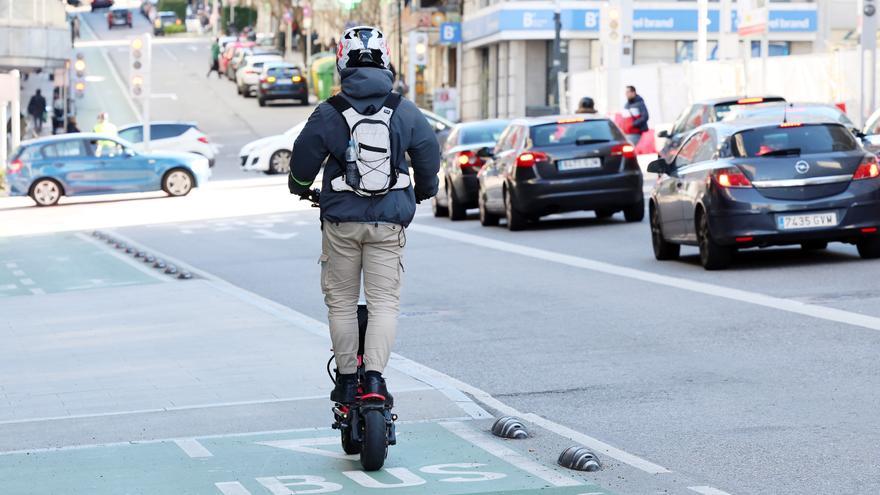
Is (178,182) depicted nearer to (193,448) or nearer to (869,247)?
(869,247)

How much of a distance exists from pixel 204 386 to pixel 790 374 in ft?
11.1

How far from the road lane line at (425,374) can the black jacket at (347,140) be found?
147cm

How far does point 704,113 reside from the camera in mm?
27891

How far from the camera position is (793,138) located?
17625mm

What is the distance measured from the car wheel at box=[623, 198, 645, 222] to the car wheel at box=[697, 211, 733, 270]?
25.0 ft

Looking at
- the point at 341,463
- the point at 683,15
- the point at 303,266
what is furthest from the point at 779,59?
the point at 341,463

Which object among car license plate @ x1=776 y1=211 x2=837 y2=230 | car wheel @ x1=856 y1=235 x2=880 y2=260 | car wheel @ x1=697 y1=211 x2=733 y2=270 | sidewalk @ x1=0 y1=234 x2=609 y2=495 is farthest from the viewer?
car wheel @ x1=856 y1=235 x2=880 y2=260

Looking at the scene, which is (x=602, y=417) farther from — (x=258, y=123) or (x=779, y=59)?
(x=258, y=123)

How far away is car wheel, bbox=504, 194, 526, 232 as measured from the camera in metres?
25.3

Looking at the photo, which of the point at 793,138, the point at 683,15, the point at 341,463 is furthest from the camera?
the point at 683,15

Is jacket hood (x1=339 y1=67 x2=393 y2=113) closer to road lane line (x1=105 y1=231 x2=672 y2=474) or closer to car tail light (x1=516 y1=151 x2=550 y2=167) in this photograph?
road lane line (x1=105 y1=231 x2=672 y2=474)

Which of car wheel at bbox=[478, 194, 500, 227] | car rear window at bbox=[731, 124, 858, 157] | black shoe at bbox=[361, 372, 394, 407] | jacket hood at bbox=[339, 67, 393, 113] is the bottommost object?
car wheel at bbox=[478, 194, 500, 227]

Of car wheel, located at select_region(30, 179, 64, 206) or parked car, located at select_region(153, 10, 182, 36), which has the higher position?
parked car, located at select_region(153, 10, 182, 36)

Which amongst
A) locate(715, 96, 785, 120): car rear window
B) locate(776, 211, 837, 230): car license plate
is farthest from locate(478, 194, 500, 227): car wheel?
locate(776, 211, 837, 230): car license plate
